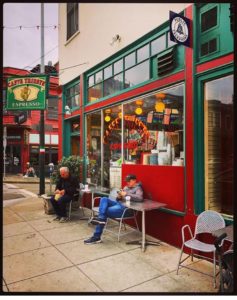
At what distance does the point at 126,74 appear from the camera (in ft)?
22.2

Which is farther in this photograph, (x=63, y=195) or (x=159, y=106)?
(x=63, y=195)

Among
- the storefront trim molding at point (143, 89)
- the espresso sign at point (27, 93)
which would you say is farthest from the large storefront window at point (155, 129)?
the espresso sign at point (27, 93)

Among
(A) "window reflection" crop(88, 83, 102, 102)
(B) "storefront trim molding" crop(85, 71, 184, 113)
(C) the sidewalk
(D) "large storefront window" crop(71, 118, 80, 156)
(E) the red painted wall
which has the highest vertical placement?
(A) "window reflection" crop(88, 83, 102, 102)

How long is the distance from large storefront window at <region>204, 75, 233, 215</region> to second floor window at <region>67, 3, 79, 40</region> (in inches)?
244

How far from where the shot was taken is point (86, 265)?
4301 mm

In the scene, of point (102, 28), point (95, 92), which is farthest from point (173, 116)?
point (102, 28)

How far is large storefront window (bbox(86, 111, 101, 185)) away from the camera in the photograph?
8.06 m

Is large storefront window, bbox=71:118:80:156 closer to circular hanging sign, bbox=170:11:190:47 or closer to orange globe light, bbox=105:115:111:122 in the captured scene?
orange globe light, bbox=105:115:111:122

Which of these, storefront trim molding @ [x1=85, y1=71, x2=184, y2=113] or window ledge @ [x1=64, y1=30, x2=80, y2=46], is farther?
window ledge @ [x1=64, y1=30, x2=80, y2=46]

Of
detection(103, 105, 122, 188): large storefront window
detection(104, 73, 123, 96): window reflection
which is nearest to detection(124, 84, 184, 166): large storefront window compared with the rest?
detection(103, 105, 122, 188): large storefront window

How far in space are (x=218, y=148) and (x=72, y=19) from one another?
24.2 feet

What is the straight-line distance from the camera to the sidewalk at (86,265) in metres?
3.69

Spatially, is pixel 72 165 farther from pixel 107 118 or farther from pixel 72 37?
pixel 72 37

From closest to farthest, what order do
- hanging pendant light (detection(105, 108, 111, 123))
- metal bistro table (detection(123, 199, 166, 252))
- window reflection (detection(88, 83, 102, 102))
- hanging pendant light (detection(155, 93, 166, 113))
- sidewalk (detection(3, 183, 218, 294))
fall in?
sidewalk (detection(3, 183, 218, 294))
metal bistro table (detection(123, 199, 166, 252))
hanging pendant light (detection(155, 93, 166, 113))
hanging pendant light (detection(105, 108, 111, 123))
window reflection (detection(88, 83, 102, 102))
